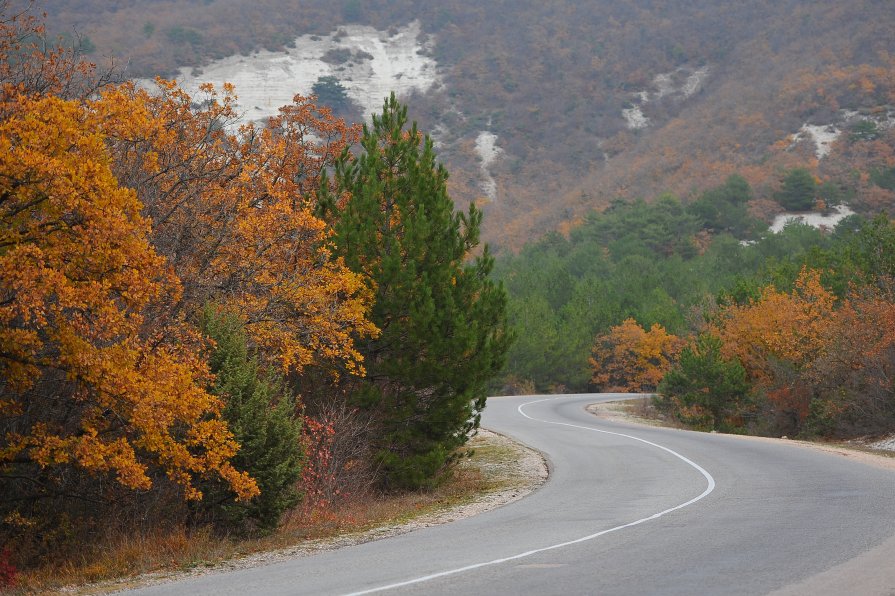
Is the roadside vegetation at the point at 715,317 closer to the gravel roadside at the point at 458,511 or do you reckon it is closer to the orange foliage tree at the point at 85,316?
the gravel roadside at the point at 458,511

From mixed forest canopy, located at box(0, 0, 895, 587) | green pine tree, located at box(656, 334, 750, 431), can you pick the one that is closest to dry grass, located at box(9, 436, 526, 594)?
mixed forest canopy, located at box(0, 0, 895, 587)

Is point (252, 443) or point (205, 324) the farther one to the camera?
point (205, 324)

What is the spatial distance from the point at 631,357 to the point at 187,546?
171 ft

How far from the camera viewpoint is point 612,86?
15625cm

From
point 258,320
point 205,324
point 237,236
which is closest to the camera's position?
point 205,324

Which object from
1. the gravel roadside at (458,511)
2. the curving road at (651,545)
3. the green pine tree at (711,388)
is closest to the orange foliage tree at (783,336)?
the green pine tree at (711,388)

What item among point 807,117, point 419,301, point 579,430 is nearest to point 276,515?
point 419,301

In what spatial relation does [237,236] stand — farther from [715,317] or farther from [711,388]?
[715,317]

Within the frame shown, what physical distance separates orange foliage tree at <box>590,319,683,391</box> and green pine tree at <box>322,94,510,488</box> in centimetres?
3747

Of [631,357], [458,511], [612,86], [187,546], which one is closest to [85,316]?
[187,546]

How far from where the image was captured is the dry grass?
11172 millimetres

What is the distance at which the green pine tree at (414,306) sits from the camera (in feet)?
61.6

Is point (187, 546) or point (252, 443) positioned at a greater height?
point (252, 443)

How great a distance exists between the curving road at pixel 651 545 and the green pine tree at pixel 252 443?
89.2 inches
